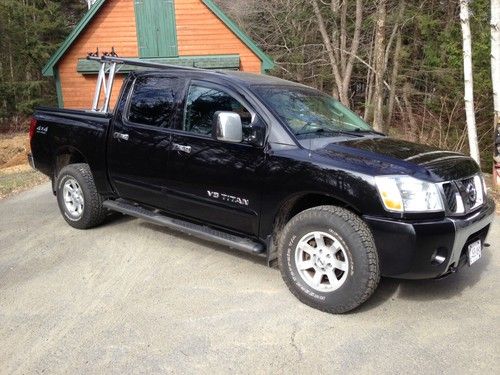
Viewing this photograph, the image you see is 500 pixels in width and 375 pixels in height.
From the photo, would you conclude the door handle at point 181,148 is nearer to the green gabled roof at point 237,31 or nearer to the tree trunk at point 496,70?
the tree trunk at point 496,70

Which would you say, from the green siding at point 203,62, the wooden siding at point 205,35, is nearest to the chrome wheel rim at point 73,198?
the green siding at point 203,62

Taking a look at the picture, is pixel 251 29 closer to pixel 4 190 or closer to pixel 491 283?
pixel 4 190

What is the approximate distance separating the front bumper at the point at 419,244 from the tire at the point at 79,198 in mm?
3375

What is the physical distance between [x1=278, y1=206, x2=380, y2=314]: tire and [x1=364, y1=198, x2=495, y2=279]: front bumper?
0.10 metres

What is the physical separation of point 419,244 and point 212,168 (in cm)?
187

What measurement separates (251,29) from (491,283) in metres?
21.4

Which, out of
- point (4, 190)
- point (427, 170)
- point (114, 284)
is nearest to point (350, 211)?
point (427, 170)

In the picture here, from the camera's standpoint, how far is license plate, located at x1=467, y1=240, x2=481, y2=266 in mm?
3648

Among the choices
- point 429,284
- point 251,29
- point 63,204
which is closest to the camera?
point 429,284

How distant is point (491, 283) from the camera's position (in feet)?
14.0

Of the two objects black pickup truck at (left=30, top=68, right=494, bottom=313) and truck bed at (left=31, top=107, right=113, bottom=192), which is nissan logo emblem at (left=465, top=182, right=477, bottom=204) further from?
truck bed at (left=31, top=107, right=113, bottom=192)

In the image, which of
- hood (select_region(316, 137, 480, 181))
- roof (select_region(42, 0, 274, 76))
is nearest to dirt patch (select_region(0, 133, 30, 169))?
roof (select_region(42, 0, 274, 76))

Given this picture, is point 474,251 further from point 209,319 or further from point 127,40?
point 127,40

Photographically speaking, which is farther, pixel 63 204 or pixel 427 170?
pixel 63 204
